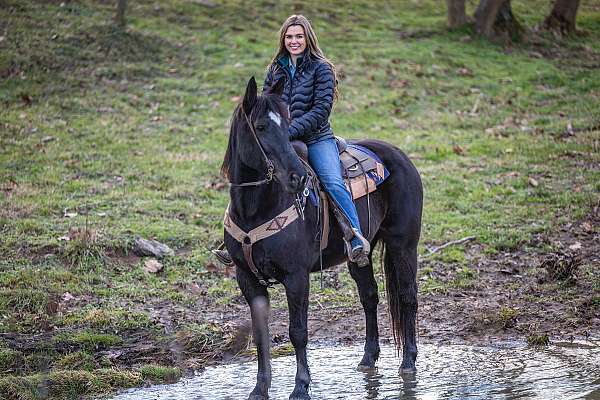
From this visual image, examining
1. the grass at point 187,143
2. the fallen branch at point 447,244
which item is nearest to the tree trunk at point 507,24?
the grass at point 187,143

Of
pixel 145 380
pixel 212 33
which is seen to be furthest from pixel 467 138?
pixel 145 380

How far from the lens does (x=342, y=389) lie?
268 inches

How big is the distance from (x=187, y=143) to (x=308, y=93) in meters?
8.92

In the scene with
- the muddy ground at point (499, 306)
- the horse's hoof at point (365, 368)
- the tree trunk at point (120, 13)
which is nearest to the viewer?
the horse's hoof at point (365, 368)

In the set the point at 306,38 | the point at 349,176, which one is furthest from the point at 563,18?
the point at 306,38

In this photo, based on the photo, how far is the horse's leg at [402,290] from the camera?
24.6 feet

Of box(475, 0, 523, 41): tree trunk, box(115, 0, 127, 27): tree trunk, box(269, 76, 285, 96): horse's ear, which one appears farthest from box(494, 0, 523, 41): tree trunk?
box(269, 76, 285, 96): horse's ear

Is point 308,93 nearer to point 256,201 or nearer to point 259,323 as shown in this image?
point 256,201

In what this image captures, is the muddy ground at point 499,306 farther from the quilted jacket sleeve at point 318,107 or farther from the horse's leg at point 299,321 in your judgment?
the quilted jacket sleeve at point 318,107

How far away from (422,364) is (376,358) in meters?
0.45

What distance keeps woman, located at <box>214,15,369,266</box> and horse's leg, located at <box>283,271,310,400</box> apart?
64 cm

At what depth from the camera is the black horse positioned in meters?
5.93

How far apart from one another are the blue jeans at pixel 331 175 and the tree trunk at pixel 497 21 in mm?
17925

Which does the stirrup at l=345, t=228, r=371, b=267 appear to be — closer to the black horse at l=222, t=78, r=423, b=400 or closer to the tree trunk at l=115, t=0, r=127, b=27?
the black horse at l=222, t=78, r=423, b=400
